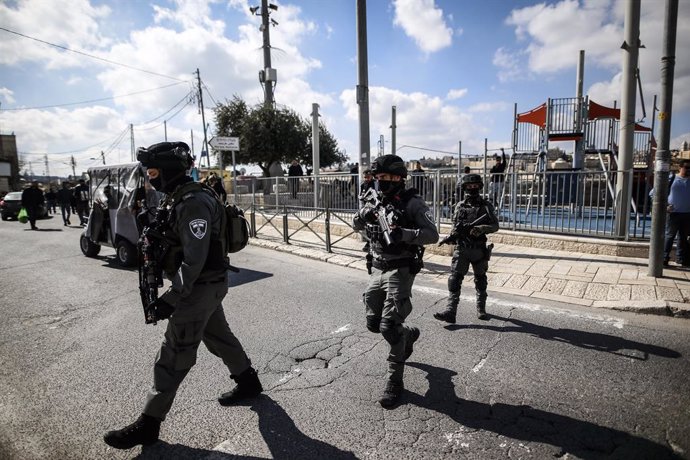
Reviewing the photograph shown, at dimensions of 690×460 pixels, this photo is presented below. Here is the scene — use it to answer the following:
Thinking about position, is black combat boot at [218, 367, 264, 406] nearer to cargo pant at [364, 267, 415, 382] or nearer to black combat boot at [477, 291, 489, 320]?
cargo pant at [364, 267, 415, 382]

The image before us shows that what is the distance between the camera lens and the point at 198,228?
2523 millimetres

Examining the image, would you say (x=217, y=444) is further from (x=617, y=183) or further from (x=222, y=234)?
(x=617, y=183)

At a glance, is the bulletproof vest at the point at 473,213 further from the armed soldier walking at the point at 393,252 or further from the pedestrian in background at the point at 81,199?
the pedestrian in background at the point at 81,199

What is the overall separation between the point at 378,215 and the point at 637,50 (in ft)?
24.5

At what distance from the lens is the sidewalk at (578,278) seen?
5.05 meters

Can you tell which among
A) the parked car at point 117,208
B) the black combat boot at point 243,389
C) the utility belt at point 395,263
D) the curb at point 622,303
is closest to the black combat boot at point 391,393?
the utility belt at point 395,263

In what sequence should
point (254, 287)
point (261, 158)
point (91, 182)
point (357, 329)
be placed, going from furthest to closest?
point (261, 158) < point (91, 182) < point (254, 287) < point (357, 329)

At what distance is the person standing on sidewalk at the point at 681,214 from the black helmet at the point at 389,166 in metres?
5.83

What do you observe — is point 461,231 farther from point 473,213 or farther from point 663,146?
point 663,146

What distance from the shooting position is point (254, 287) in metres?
6.30

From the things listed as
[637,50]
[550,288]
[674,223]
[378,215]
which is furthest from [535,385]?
[637,50]

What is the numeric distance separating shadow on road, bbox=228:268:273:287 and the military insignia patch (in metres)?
4.05

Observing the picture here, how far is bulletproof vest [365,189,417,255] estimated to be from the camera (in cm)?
313

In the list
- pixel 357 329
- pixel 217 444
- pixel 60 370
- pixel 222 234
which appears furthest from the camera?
pixel 357 329
